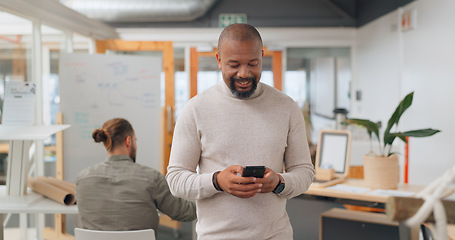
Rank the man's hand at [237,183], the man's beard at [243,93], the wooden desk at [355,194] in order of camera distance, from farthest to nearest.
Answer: the wooden desk at [355,194] < the man's beard at [243,93] < the man's hand at [237,183]

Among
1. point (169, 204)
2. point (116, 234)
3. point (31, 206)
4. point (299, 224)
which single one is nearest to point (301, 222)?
point (299, 224)

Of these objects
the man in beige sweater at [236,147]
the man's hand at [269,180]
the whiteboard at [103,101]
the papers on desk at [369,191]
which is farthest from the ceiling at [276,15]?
the man's hand at [269,180]

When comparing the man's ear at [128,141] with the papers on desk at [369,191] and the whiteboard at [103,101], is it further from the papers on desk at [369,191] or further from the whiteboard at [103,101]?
the whiteboard at [103,101]

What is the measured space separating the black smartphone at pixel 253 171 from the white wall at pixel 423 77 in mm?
2626

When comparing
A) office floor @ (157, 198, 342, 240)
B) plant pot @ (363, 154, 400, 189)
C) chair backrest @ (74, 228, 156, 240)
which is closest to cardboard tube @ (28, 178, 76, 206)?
chair backrest @ (74, 228, 156, 240)

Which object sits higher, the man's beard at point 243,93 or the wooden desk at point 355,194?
the man's beard at point 243,93

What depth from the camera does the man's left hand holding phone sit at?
1302 mm

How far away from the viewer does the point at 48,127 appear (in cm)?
277

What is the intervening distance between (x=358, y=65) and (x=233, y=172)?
521cm

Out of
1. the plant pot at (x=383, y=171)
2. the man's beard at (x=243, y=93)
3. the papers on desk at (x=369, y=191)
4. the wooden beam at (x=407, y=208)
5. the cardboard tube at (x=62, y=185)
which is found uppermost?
the man's beard at (x=243, y=93)

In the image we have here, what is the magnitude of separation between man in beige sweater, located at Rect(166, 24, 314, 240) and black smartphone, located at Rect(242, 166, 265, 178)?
0.04 metres

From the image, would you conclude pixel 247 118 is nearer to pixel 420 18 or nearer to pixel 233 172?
pixel 233 172

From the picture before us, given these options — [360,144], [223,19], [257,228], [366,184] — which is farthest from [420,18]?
[257,228]

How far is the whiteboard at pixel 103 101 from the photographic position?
13.0 feet
